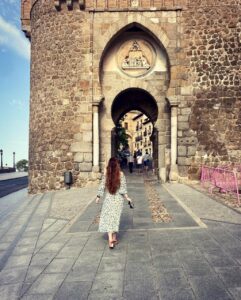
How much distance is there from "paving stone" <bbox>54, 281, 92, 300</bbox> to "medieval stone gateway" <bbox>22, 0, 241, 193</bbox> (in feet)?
33.7

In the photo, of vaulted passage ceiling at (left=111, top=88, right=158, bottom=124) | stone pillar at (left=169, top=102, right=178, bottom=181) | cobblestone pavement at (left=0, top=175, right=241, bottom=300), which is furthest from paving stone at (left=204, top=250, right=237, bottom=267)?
vaulted passage ceiling at (left=111, top=88, right=158, bottom=124)

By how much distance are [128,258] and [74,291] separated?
122cm

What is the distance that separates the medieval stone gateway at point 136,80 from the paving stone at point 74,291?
33.7 feet

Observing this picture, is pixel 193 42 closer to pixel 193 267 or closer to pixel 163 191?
pixel 163 191

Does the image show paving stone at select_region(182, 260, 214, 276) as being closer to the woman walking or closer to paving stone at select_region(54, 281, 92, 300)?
paving stone at select_region(54, 281, 92, 300)

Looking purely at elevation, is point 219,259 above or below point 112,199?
below

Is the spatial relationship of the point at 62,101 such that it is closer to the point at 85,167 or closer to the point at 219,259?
the point at 85,167

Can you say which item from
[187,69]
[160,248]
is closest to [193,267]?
[160,248]

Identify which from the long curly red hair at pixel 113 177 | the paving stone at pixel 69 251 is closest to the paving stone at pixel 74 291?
the paving stone at pixel 69 251

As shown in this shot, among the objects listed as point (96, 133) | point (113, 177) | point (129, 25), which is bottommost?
point (113, 177)

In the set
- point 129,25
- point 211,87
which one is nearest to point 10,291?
point 211,87

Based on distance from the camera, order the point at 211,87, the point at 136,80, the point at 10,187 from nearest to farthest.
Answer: the point at 211,87 < the point at 136,80 < the point at 10,187

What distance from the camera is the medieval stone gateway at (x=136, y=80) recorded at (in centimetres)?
1416

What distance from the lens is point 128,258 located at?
188 inches
